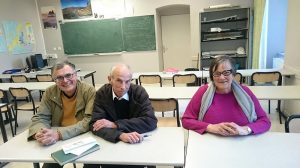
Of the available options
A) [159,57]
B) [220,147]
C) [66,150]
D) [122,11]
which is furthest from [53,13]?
[220,147]

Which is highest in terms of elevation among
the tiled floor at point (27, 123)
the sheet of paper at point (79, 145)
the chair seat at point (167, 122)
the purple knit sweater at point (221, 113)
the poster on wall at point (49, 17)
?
the poster on wall at point (49, 17)

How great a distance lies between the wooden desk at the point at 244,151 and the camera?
1252 millimetres

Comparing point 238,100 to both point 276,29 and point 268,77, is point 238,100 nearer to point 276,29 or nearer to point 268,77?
point 268,77

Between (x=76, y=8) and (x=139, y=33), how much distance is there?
199 cm

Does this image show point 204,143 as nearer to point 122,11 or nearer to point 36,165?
point 36,165


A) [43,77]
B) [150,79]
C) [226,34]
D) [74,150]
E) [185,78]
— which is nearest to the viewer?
[74,150]

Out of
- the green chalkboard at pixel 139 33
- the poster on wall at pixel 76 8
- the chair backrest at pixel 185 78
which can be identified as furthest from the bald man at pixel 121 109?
the poster on wall at pixel 76 8

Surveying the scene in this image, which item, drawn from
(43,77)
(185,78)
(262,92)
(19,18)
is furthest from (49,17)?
(262,92)

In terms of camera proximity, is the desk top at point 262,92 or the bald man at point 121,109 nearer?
the bald man at point 121,109

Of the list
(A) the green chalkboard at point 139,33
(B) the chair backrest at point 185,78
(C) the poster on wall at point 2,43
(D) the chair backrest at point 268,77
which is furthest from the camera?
(A) the green chalkboard at point 139,33

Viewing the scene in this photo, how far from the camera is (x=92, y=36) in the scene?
683 centimetres

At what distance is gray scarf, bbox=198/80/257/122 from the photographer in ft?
5.44

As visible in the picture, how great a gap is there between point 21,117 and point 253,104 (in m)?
4.44

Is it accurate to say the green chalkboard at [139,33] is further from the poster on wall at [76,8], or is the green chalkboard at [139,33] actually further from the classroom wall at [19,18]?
the classroom wall at [19,18]
